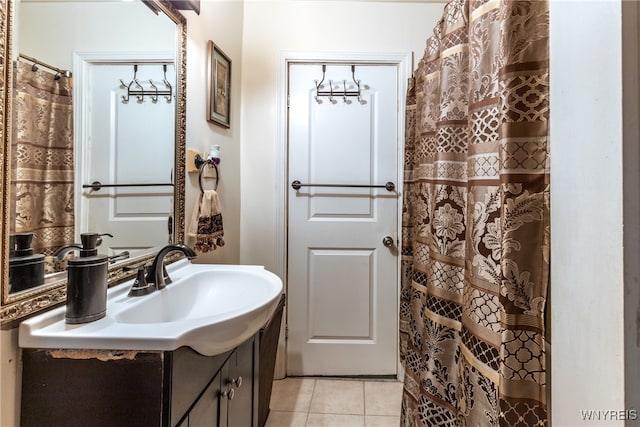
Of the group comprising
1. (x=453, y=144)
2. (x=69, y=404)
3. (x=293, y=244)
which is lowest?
(x=69, y=404)

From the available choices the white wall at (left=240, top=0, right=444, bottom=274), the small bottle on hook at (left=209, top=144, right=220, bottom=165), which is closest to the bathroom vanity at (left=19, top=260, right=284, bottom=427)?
the small bottle on hook at (left=209, top=144, right=220, bottom=165)

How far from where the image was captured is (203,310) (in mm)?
1142

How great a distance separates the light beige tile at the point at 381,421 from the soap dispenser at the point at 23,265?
1581mm

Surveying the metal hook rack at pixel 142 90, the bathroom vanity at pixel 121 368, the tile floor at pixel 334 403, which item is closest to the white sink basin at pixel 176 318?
the bathroom vanity at pixel 121 368

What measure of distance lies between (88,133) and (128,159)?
0.63 feet

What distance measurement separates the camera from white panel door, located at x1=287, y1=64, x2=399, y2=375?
1.96 m

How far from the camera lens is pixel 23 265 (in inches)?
27.1

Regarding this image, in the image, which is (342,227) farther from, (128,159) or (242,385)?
(128,159)

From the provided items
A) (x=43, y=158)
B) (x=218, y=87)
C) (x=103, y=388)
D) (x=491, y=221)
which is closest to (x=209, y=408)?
(x=103, y=388)

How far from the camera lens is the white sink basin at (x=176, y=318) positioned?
2.17ft

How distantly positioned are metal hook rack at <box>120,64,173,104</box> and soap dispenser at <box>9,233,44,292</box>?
1.86 feet

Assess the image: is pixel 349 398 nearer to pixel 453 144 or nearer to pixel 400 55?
pixel 453 144

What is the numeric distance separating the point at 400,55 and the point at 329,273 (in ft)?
4.72

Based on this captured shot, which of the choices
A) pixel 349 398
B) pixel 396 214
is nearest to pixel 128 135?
pixel 396 214
